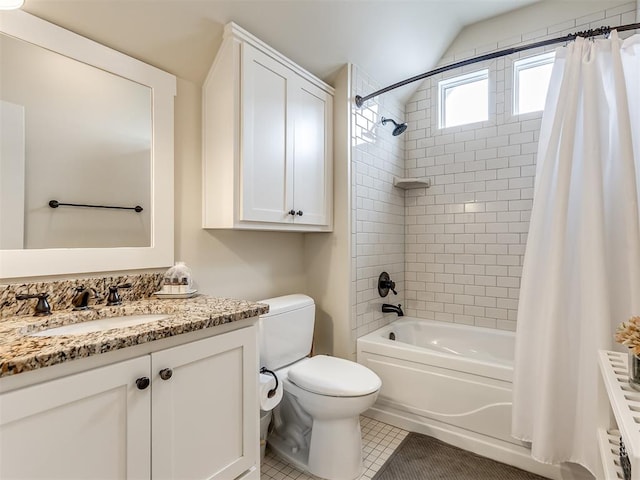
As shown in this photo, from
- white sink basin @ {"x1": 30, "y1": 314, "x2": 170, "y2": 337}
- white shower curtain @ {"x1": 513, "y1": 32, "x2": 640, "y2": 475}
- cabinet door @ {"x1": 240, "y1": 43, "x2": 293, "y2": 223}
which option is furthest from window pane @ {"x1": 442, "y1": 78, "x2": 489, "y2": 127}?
white sink basin @ {"x1": 30, "y1": 314, "x2": 170, "y2": 337}

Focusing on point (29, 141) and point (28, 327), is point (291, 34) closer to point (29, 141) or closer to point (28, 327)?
point (29, 141)

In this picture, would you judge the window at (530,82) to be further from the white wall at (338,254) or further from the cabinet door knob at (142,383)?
the cabinet door knob at (142,383)

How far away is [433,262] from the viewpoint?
9.30 ft

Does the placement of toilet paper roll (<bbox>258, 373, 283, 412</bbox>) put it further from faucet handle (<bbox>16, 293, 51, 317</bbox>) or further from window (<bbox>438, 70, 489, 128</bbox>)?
window (<bbox>438, 70, 489, 128</bbox>)

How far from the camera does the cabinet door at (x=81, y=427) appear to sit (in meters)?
0.81

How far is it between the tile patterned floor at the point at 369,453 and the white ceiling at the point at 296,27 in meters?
2.12

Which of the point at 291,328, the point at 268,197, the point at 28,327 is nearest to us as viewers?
the point at 28,327

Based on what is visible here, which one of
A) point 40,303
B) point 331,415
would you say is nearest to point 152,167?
point 40,303

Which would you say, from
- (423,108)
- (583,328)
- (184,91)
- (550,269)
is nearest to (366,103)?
(423,108)

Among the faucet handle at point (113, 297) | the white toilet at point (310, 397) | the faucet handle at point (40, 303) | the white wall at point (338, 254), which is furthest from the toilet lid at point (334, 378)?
the faucet handle at point (40, 303)

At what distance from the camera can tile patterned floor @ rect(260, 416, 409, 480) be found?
175cm

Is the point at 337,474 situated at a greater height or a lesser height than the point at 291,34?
lesser

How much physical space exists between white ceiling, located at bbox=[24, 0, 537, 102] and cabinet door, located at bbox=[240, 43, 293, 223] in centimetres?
18

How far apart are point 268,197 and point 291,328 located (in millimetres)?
774
